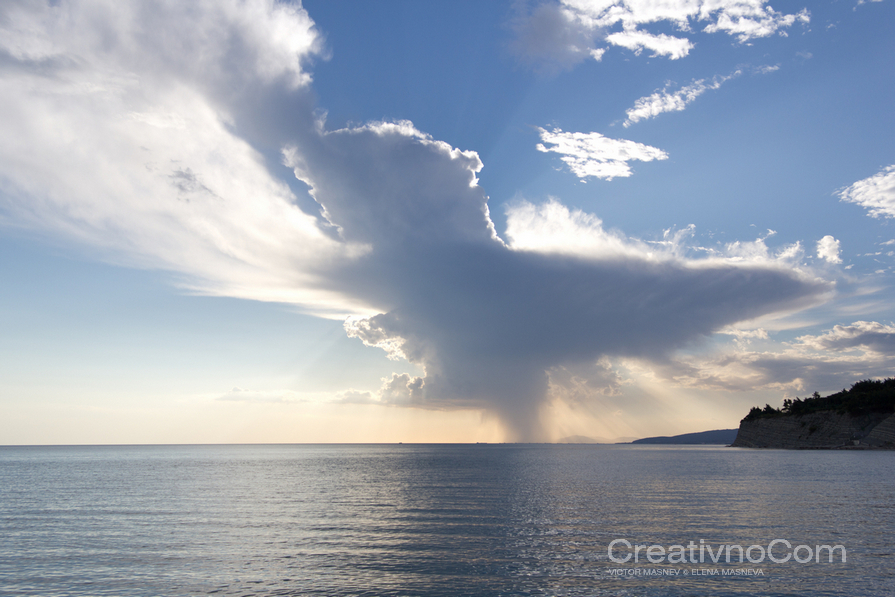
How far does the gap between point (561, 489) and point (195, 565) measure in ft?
159

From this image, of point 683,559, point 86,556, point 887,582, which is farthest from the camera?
point 86,556

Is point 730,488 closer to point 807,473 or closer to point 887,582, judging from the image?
point 807,473

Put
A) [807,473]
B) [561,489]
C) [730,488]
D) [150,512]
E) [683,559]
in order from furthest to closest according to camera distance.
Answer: [807,473]
[561,489]
[730,488]
[150,512]
[683,559]

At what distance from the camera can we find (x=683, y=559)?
28266 millimetres

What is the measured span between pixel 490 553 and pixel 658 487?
43692 mm

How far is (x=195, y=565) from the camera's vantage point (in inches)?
1121

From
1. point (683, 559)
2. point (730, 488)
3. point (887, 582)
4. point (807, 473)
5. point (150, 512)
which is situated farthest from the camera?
point (807, 473)

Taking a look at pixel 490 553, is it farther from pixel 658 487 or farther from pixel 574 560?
pixel 658 487

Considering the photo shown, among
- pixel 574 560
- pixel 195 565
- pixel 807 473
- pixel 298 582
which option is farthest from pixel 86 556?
→ pixel 807 473

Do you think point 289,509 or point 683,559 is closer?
point 683,559

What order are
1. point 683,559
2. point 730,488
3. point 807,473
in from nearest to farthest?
point 683,559
point 730,488
point 807,473

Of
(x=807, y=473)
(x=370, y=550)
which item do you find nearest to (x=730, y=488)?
(x=807, y=473)

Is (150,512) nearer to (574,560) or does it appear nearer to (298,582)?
(298,582)

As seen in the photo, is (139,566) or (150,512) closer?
(139,566)
